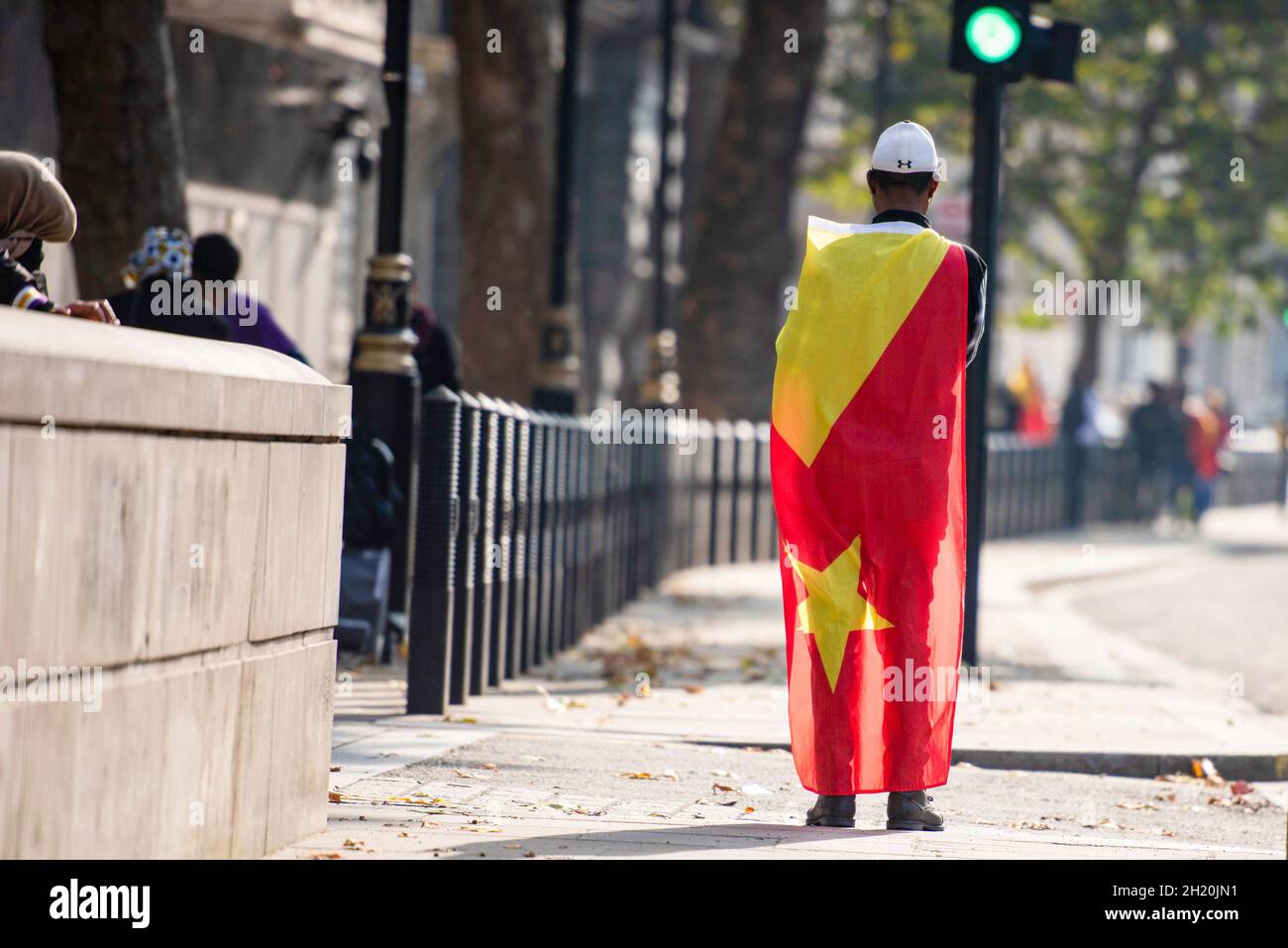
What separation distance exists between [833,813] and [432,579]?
2.66 meters

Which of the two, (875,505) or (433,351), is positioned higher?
(433,351)

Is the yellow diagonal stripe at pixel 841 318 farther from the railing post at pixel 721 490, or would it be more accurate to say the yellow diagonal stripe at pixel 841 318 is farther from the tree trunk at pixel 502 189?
the railing post at pixel 721 490

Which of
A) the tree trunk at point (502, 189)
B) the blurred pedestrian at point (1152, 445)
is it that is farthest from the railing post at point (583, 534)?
the blurred pedestrian at point (1152, 445)

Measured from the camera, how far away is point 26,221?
6082 millimetres

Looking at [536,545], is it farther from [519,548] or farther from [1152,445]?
[1152,445]

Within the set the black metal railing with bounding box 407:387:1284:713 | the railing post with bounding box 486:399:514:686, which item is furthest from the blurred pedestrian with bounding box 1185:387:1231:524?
the railing post with bounding box 486:399:514:686

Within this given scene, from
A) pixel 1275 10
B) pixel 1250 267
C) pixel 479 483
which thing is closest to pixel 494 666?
pixel 479 483

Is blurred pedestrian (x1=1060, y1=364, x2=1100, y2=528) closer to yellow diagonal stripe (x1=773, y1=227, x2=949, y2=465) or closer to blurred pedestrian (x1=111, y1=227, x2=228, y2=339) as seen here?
blurred pedestrian (x1=111, y1=227, x2=228, y2=339)

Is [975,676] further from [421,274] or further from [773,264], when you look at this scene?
[421,274]

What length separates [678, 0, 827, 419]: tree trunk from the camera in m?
21.0

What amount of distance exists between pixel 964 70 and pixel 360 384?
10.1 feet

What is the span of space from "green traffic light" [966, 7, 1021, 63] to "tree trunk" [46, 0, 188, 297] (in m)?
3.60

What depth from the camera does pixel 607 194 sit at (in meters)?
32.3

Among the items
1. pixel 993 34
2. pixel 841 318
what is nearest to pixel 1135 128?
pixel 993 34
